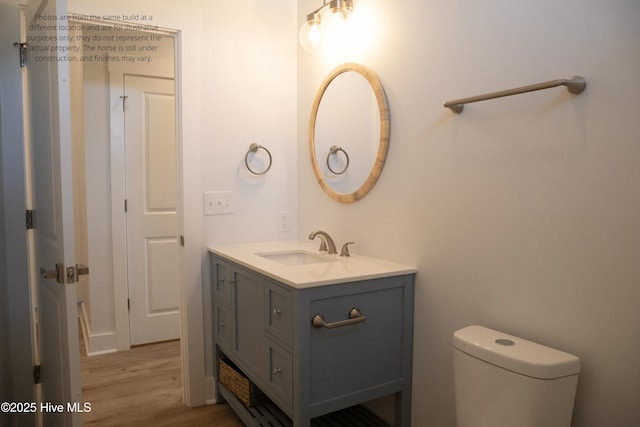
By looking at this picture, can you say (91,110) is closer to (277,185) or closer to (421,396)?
(277,185)

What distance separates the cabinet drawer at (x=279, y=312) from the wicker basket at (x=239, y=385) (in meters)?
0.52

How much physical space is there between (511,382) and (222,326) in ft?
5.07

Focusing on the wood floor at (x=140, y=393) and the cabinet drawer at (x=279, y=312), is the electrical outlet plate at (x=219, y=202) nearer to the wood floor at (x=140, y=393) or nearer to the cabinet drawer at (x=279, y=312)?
the cabinet drawer at (x=279, y=312)

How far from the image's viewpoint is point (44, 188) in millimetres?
1762

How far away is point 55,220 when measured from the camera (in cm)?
158

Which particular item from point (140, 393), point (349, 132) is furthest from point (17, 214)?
point (349, 132)

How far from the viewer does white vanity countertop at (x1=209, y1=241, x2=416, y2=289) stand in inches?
63.4

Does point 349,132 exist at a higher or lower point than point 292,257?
higher

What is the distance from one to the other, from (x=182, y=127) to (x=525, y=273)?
1.82 m

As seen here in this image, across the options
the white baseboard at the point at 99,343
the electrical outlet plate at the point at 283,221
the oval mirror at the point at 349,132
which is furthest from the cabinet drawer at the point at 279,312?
the white baseboard at the point at 99,343

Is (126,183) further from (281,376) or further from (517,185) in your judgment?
(517,185)

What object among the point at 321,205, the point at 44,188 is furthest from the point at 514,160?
the point at 44,188

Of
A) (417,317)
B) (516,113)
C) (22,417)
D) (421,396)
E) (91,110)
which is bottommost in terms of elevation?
(22,417)

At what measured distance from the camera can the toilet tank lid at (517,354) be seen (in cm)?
117
